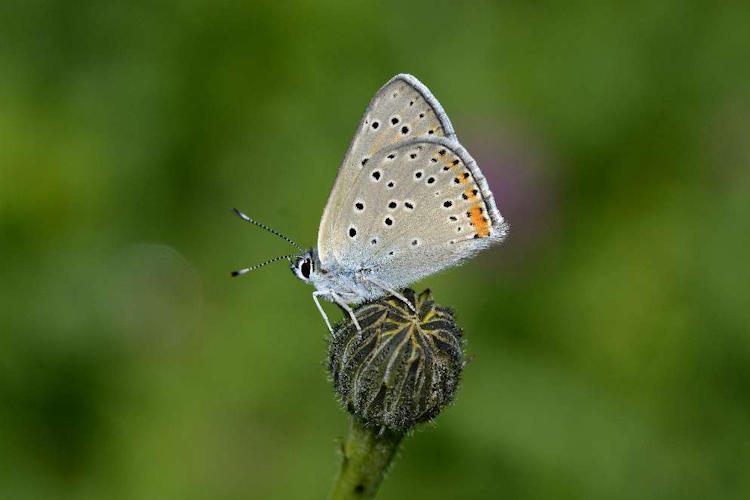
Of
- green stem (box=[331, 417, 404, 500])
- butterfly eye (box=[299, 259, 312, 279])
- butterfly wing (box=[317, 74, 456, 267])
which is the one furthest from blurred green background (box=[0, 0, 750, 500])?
butterfly wing (box=[317, 74, 456, 267])

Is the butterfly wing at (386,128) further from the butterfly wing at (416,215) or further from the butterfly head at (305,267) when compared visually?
the butterfly head at (305,267)

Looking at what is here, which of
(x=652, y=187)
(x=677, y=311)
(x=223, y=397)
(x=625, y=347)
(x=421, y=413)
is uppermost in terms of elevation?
(x=652, y=187)

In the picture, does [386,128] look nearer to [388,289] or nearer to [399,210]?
[399,210]

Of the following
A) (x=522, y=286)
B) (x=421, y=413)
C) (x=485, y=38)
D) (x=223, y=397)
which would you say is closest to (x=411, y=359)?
(x=421, y=413)

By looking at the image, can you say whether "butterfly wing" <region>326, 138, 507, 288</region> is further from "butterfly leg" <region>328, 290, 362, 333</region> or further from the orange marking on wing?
"butterfly leg" <region>328, 290, 362, 333</region>

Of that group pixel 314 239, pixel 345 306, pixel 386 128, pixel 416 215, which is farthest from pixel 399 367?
pixel 314 239

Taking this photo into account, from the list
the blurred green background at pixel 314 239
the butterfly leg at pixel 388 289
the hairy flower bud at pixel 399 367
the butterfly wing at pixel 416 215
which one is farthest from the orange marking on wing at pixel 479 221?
the blurred green background at pixel 314 239

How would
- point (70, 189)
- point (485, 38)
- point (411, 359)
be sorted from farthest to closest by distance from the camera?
point (485, 38) → point (70, 189) → point (411, 359)

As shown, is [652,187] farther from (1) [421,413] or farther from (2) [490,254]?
(1) [421,413]
